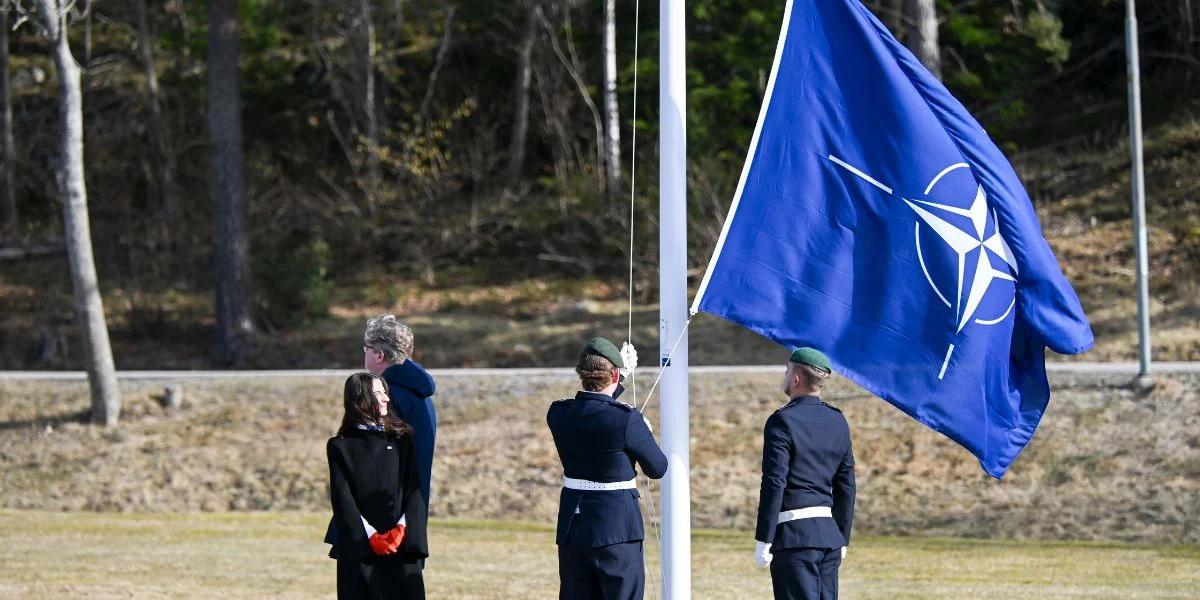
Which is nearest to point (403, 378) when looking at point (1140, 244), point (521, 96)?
point (1140, 244)

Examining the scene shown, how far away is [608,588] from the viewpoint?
673 cm

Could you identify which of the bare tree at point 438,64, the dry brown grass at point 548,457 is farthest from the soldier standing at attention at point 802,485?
the bare tree at point 438,64

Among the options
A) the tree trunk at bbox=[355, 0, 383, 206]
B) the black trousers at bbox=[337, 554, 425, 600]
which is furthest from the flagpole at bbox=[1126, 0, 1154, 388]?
the tree trunk at bbox=[355, 0, 383, 206]

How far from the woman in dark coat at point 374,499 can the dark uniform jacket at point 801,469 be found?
169 centimetres

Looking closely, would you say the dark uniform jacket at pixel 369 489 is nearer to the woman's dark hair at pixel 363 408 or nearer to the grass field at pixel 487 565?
the woman's dark hair at pixel 363 408

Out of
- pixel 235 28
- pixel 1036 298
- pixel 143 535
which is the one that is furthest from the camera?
pixel 235 28

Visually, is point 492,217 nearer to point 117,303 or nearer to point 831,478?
point 117,303

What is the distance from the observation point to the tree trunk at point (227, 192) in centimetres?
2527

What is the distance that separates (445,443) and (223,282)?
32.7 ft

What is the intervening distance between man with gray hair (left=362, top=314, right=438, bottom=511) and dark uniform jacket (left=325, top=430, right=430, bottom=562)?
10.8 inches

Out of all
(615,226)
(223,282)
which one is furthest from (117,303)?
(615,226)

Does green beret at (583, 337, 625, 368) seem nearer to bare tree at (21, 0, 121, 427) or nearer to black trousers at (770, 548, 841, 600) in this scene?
black trousers at (770, 548, 841, 600)

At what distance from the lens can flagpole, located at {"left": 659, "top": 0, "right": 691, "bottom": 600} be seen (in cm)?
685

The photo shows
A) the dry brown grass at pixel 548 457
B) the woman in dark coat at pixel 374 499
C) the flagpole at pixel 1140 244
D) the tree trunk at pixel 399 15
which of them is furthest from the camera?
the tree trunk at pixel 399 15
